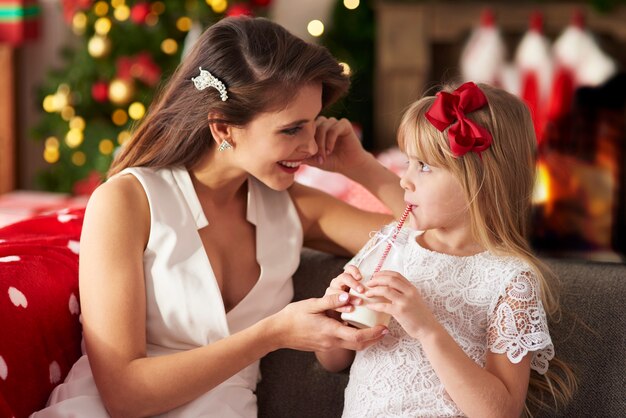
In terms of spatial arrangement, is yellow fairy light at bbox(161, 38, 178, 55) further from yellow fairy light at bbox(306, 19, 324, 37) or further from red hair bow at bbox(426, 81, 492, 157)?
red hair bow at bbox(426, 81, 492, 157)

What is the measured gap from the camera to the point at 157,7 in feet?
14.5

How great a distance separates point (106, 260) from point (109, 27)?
288 centimetres

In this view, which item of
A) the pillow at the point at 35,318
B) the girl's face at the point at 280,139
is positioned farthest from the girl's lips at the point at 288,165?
the pillow at the point at 35,318

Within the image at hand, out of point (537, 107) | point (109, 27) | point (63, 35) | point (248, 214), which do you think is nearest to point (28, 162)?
point (63, 35)

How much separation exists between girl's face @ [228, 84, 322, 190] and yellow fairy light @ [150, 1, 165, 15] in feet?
8.96

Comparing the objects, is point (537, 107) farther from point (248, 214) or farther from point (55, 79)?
point (248, 214)

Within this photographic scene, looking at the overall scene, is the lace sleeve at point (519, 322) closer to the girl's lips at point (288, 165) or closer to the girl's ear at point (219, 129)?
the girl's lips at point (288, 165)

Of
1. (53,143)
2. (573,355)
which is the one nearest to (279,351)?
(573,355)

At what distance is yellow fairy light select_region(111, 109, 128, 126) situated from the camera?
450 centimetres

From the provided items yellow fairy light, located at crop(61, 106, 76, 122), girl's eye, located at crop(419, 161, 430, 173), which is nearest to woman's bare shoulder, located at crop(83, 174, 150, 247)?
girl's eye, located at crop(419, 161, 430, 173)

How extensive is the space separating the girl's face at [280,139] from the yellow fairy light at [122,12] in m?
2.72

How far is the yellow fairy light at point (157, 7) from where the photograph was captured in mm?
4426

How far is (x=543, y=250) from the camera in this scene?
14.9ft

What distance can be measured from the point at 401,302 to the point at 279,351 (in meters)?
0.56
